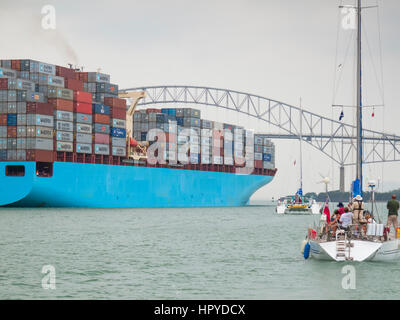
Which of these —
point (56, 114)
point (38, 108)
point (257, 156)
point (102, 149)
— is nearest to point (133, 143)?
point (102, 149)

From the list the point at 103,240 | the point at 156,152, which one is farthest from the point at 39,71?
the point at 103,240

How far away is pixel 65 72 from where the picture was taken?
84.8 metres

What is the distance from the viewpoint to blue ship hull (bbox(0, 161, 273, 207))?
3063 inches

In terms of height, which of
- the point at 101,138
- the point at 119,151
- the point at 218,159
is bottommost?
the point at 218,159

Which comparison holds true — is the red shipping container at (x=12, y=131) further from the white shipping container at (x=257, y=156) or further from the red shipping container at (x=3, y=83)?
the white shipping container at (x=257, y=156)

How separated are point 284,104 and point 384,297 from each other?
14835 cm

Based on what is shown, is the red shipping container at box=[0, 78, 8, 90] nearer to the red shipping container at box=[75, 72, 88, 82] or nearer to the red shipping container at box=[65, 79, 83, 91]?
the red shipping container at box=[65, 79, 83, 91]

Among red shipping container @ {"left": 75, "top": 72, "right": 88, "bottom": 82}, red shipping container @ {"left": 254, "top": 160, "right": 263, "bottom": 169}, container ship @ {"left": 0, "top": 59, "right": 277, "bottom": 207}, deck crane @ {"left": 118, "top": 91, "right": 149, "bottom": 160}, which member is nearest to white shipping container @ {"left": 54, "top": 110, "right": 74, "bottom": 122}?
container ship @ {"left": 0, "top": 59, "right": 277, "bottom": 207}

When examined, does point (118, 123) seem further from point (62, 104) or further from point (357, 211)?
point (357, 211)

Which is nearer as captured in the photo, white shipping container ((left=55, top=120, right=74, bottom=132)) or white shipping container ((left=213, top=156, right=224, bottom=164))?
white shipping container ((left=55, top=120, right=74, bottom=132))

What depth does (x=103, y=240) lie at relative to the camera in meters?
40.5

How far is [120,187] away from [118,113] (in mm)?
10104

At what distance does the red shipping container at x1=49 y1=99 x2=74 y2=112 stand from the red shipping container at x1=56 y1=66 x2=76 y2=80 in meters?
5.65
